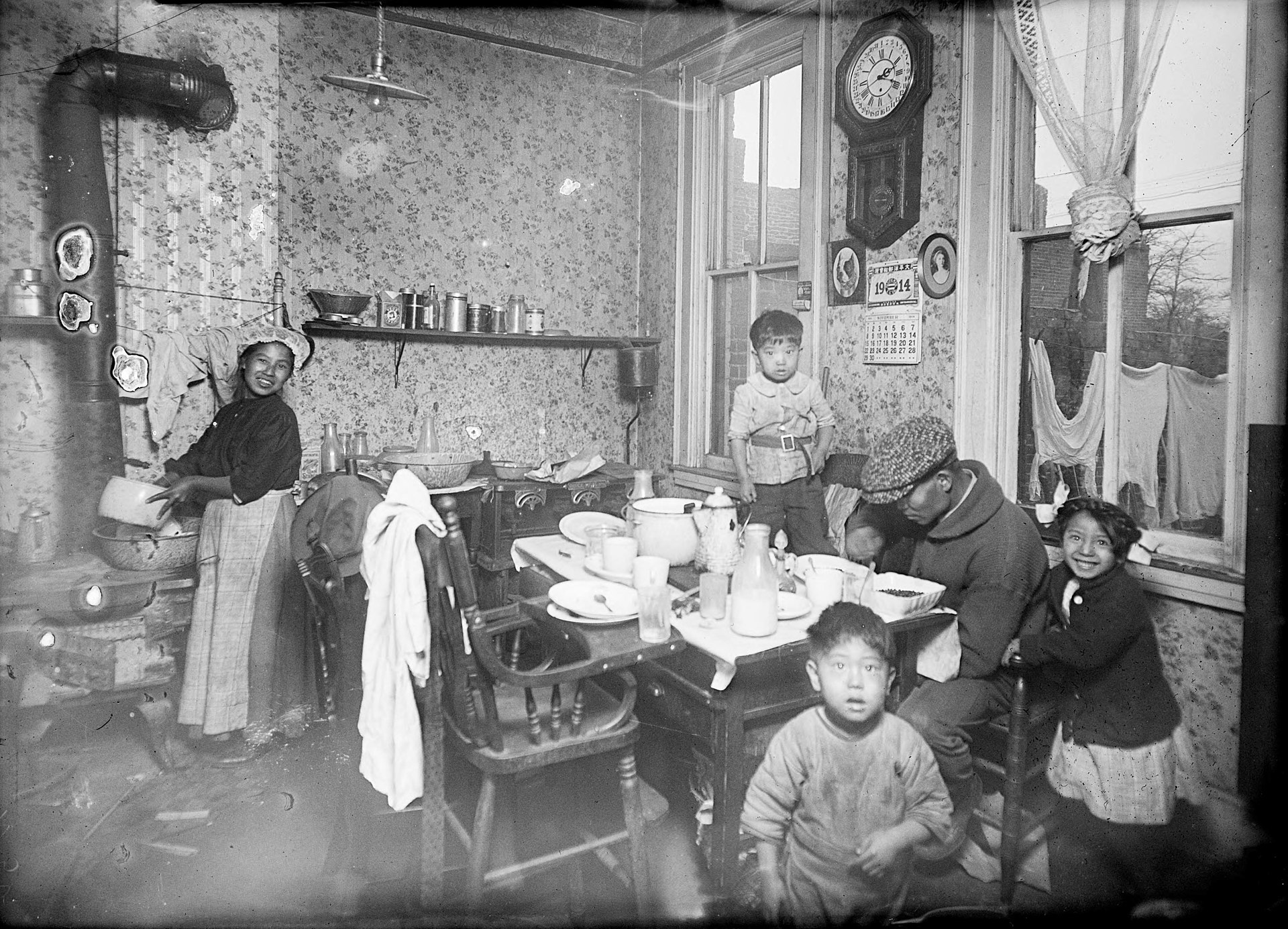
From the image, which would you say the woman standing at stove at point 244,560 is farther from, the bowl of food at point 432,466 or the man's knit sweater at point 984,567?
the man's knit sweater at point 984,567

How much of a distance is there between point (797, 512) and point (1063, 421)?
1262 mm

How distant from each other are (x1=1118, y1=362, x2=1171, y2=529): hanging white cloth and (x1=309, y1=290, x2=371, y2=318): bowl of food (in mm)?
3611


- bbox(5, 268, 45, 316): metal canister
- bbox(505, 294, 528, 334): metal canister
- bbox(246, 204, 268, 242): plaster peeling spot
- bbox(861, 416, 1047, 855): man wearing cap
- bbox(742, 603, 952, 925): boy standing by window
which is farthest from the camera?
bbox(505, 294, 528, 334): metal canister

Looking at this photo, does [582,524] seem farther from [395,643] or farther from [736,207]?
[736,207]

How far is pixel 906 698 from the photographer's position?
2504mm

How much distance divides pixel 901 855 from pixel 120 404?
12.5ft

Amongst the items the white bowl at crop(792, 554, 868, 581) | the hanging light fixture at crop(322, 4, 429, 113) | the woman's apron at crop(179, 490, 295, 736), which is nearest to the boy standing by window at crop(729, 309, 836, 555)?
the white bowl at crop(792, 554, 868, 581)

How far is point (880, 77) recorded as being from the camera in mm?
3719

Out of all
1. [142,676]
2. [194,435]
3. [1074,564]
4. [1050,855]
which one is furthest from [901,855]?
[194,435]

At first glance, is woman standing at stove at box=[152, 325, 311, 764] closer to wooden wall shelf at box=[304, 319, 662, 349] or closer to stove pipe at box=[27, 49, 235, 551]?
stove pipe at box=[27, 49, 235, 551]

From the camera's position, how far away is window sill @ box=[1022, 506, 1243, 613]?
2559mm

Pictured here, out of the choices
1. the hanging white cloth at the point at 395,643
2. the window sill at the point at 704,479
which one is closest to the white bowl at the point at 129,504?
the hanging white cloth at the point at 395,643

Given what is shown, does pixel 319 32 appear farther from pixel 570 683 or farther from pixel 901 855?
pixel 901 855

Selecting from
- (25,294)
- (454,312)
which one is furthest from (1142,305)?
(25,294)
